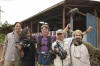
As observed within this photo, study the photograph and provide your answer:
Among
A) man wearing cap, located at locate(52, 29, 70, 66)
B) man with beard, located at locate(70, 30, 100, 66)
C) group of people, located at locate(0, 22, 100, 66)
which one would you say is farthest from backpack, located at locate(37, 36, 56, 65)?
man with beard, located at locate(70, 30, 100, 66)

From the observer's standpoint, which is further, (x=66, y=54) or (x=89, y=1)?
(x=89, y=1)

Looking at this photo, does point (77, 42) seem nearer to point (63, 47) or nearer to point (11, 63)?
point (63, 47)

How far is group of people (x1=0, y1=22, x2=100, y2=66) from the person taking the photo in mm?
3850

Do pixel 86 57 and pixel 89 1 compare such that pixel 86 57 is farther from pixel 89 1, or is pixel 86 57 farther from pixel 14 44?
pixel 89 1

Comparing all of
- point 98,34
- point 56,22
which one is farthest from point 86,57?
point 56,22

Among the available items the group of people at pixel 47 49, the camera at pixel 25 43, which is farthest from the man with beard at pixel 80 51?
the camera at pixel 25 43

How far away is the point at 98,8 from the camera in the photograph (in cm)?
770

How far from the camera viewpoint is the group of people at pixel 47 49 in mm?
3850

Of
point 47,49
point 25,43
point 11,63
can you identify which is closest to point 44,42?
point 47,49

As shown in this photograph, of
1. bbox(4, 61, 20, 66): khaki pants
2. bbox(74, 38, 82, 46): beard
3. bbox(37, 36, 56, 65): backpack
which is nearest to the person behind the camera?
bbox(74, 38, 82, 46): beard

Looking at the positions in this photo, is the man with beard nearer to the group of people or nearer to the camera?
the group of people

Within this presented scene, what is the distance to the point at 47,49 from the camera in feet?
14.4

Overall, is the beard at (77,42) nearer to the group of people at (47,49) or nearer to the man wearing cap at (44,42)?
the group of people at (47,49)

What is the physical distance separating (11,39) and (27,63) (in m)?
0.77
